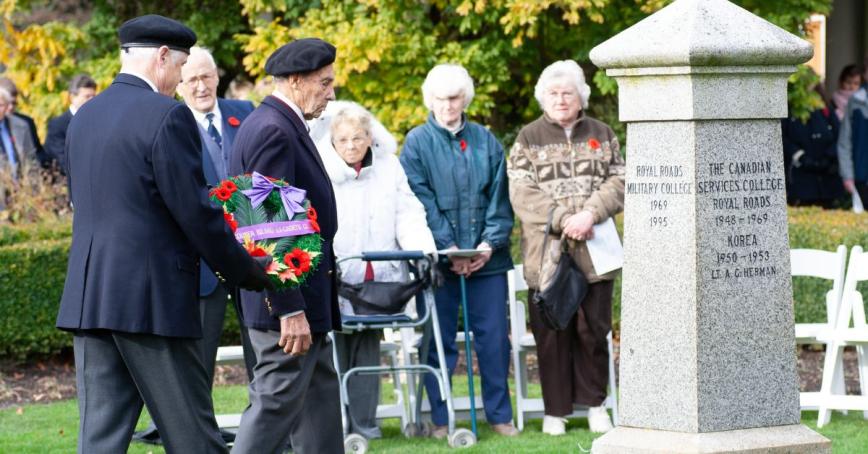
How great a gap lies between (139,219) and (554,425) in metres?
3.97

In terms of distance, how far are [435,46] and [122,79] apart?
8048mm

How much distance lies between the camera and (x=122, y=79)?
563 cm

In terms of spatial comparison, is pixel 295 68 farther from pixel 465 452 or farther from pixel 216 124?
pixel 465 452

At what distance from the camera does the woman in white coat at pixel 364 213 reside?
838 cm

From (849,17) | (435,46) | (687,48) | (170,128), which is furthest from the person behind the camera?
(849,17)

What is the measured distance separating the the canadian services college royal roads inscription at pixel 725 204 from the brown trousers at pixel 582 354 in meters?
2.65

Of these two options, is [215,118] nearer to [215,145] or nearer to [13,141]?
[215,145]

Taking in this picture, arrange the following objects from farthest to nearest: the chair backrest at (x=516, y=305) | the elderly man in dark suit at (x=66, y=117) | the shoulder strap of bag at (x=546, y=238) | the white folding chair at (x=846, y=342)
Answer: the elderly man in dark suit at (x=66, y=117) → the chair backrest at (x=516, y=305) → the white folding chair at (x=846, y=342) → the shoulder strap of bag at (x=546, y=238)

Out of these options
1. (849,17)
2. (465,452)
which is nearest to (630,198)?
(465,452)

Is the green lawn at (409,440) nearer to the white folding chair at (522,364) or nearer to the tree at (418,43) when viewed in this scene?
the white folding chair at (522,364)

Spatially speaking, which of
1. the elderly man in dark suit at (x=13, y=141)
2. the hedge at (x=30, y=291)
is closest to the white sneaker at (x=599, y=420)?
the hedge at (x=30, y=291)

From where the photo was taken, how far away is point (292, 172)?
245 inches

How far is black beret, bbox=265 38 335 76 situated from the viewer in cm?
631

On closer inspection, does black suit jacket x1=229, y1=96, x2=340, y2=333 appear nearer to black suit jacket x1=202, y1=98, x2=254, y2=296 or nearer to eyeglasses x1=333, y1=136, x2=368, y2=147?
black suit jacket x1=202, y1=98, x2=254, y2=296
